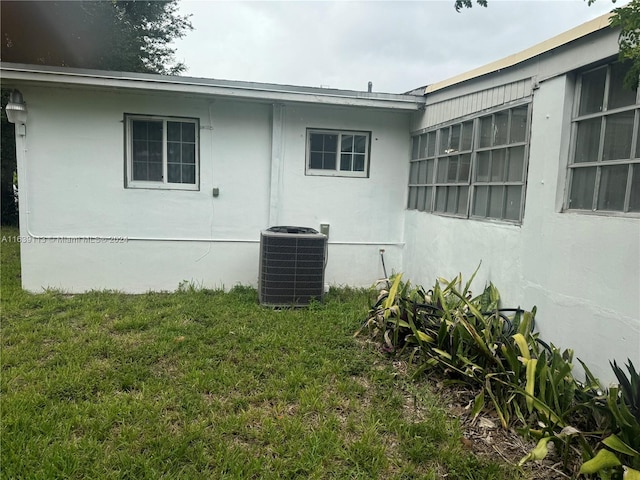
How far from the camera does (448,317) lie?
344 cm

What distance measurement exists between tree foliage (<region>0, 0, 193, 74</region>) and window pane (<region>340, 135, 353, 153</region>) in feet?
28.4

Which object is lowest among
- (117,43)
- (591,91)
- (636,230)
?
(636,230)

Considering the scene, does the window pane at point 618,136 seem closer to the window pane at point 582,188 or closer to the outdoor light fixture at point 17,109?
the window pane at point 582,188

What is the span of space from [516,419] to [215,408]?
2129 mm

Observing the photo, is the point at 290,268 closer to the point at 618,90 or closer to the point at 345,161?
the point at 345,161

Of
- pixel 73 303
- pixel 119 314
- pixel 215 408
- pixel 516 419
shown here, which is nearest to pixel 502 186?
pixel 516 419

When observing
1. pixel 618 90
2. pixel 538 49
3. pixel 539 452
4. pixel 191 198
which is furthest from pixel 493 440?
pixel 191 198

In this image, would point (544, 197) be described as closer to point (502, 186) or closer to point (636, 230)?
point (502, 186)

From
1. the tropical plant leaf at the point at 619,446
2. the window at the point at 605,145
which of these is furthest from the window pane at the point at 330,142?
the tropical plant leaf at the point at 619,446

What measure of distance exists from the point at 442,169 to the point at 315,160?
76.6 inches

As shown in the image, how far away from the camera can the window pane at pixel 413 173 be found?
6086mm

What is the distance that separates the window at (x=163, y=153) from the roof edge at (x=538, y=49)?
3713 millimetres

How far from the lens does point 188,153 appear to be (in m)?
5.83

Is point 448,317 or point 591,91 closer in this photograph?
point 591,91
